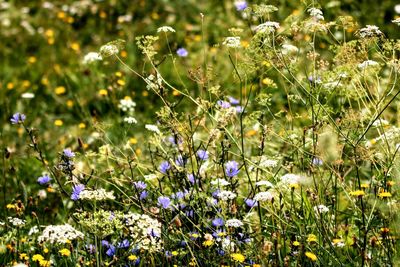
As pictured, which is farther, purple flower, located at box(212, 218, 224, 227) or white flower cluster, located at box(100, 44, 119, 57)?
purple flower, located at box(212, 218, 224, 227)

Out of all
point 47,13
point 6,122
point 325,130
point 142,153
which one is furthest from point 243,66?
point 47,13

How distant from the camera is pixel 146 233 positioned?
6.83 ft

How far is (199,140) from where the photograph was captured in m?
3.42

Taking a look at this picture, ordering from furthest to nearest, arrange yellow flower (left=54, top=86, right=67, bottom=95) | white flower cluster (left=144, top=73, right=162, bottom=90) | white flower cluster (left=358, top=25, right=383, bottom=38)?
yellow flower (left=54, top=86, right=67, bottom=95) < white flower cluster (left=144, top=73, right=162, bottom=90) < white flower cluster (left=358, top=25, right=383, bottom=38)

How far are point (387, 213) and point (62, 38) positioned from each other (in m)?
4.21

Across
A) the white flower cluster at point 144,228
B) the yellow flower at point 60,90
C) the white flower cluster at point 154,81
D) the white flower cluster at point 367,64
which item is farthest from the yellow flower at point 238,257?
the yellow flower at point 60,90

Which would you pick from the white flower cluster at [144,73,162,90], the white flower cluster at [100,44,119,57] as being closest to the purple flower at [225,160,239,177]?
the white flower cluster at [144,73,162,90]

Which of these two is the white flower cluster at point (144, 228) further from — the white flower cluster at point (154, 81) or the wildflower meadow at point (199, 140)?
the white flower cluster at point (154, 81)

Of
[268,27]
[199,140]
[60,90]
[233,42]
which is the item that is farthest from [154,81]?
[60,90]

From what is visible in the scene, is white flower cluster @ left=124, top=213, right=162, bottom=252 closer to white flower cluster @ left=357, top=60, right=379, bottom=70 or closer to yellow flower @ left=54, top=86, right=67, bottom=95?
white flower cluster @ left=357, top=60, right=379, bottom=70

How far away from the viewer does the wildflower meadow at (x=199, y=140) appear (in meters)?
2.28

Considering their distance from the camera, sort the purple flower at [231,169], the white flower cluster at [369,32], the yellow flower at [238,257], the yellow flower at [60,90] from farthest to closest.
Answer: the yellow flower at [60,90]
the purple flower at [231,169]
the white flower cluster at [369,32]
the yellow flower at [238,257]

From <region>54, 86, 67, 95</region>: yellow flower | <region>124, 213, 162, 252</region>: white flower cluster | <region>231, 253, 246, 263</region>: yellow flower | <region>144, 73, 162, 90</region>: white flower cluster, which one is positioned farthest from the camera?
<region>54, 86, 67, 95</region>: yellow flower

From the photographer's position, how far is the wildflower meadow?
228cm
